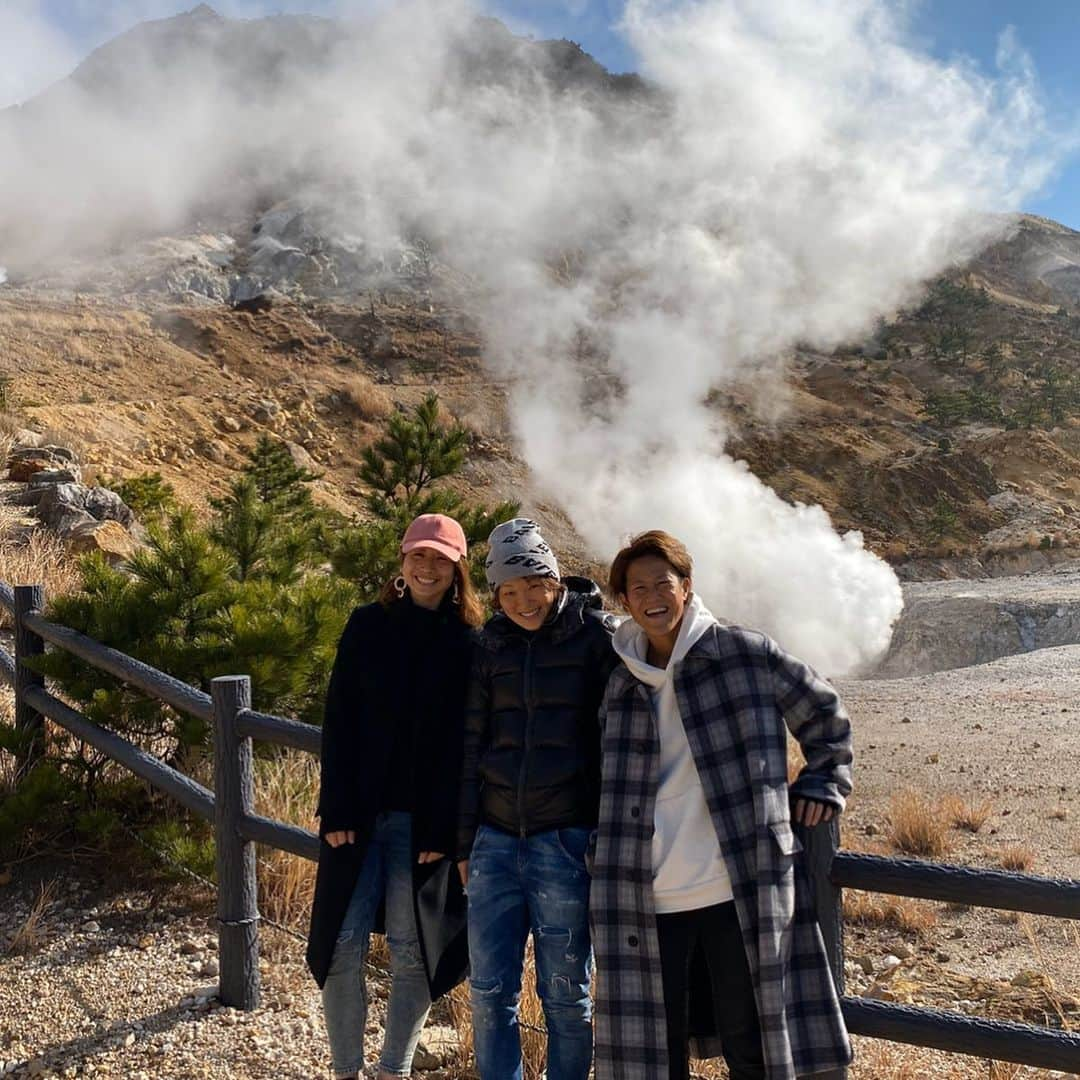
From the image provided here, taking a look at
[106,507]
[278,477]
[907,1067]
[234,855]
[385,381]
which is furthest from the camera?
[385,381]

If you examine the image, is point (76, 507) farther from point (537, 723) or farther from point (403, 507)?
point (537, 723)

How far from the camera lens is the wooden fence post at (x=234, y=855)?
11.2 ft

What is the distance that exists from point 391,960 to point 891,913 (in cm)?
444

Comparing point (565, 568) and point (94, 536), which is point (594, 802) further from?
point (565, 568)

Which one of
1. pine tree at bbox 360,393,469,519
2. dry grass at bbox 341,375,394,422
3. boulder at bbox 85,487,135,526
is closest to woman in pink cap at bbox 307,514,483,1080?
boulder at bbox 85,487,135,526

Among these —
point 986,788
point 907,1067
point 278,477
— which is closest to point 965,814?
point 986,788

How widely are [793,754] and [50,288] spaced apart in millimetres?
42433

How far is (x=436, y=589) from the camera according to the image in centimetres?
272

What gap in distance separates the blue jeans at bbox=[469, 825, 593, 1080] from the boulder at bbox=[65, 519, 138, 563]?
9.01 meters

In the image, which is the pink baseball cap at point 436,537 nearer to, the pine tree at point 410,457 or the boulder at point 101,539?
the boulder at point 101,539

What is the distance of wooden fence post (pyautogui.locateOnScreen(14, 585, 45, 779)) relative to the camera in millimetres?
4992

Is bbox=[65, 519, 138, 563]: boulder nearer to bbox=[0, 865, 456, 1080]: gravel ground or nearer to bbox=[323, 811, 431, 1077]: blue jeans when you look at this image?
bbox=[0, 865, 456, 1080]: gravel ground

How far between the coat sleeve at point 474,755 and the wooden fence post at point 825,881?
749mm

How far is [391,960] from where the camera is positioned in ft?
8.80
